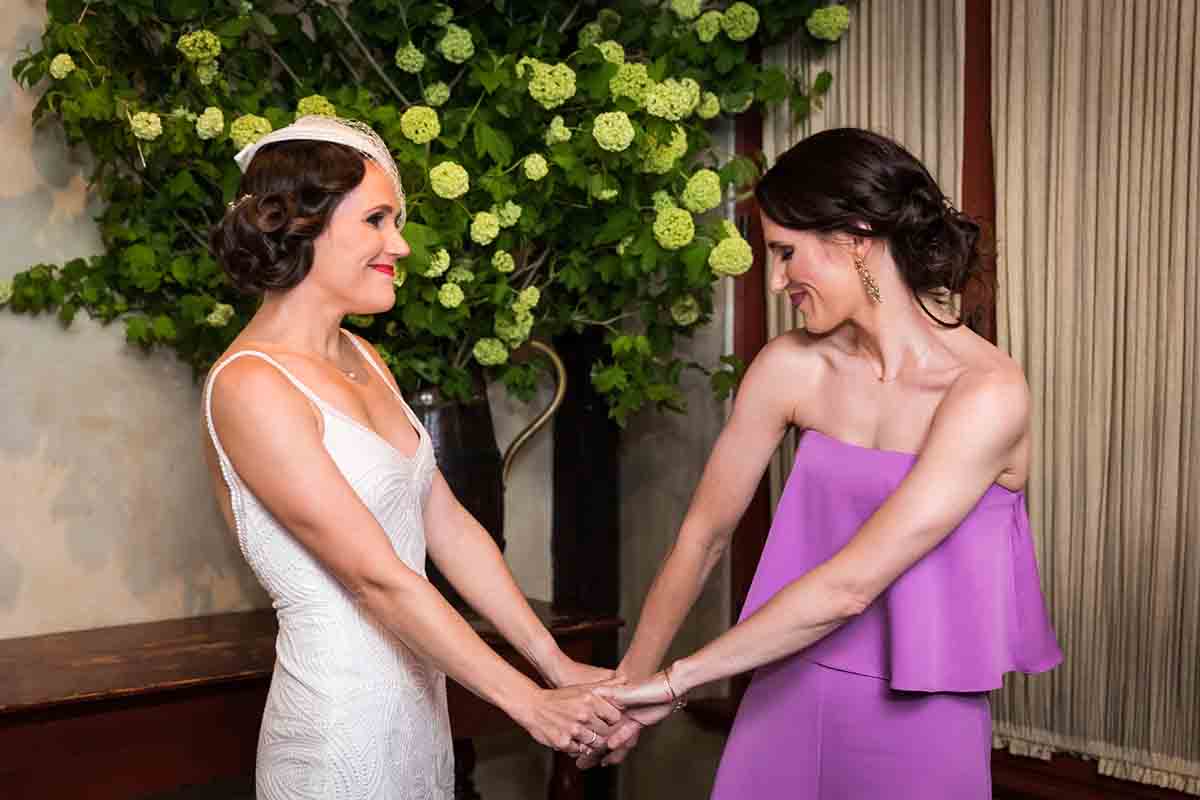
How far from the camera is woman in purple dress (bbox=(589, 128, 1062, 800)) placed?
83.4 inches

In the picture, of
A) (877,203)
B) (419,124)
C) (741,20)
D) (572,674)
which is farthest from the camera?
(741,20)

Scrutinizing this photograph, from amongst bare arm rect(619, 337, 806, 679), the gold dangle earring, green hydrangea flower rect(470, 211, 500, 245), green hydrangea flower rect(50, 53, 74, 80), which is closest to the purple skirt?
bare arm rect(619, 337, 806, 679)

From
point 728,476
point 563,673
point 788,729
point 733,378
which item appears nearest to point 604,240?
point 733,378

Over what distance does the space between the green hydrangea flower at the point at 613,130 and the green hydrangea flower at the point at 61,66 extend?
1.12 m

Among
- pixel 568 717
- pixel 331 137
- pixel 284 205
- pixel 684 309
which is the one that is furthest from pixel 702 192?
pixel 568 717

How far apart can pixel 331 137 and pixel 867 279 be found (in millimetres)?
938

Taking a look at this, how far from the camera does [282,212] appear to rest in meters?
2.08

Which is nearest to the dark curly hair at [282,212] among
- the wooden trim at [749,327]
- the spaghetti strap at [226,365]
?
the spaghetti strap at [226,365]

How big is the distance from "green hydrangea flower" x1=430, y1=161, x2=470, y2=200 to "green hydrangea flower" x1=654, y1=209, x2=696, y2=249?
48 centimetres

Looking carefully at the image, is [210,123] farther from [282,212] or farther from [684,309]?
[684,309]

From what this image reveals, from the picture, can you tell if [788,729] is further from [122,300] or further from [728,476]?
[122,300]

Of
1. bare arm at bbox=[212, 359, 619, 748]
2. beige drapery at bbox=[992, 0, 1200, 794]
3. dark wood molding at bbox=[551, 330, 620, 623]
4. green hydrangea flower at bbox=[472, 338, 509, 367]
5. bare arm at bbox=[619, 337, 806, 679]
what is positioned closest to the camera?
bare arm at bbox=[212, 359, 619, 748]

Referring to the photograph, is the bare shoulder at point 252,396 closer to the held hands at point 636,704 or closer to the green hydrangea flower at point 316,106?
the held hands at point 636,704

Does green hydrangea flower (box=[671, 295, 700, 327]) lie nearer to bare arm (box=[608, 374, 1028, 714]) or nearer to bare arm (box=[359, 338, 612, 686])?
bare arm (box=[359, 338, 612, 686])
